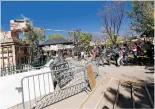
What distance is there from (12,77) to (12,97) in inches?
30.8

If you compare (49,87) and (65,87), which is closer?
(49,87)

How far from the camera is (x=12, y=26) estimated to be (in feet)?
39.9

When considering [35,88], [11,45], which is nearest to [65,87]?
[35,88]

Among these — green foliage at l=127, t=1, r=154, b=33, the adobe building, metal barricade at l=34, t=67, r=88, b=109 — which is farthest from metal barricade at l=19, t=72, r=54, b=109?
green foliage at l=127, t=1, r=154, b=33

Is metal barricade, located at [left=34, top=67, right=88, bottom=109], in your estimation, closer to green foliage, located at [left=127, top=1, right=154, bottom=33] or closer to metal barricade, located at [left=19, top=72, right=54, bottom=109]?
metal barricade, located at [left=19, top=72, right=54, bottom=109]

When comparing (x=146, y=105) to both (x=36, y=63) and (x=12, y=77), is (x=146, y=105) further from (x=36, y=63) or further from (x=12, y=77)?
(x=36, y=63)

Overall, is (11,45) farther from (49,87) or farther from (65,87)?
(65,87)

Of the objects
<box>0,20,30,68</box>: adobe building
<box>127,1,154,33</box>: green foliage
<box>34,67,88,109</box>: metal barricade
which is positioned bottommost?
<box>34,67,88,109</box>: metal barricade

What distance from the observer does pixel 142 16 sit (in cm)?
1883

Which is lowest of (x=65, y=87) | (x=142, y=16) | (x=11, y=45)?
(x=65, y=87)

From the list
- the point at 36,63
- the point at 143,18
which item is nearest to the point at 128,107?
the point at 36,63

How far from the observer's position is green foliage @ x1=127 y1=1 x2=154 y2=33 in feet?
54.3

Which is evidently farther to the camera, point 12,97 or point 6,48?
point 6,48

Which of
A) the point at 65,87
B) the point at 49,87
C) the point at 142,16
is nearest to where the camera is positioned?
the point at 49,87
